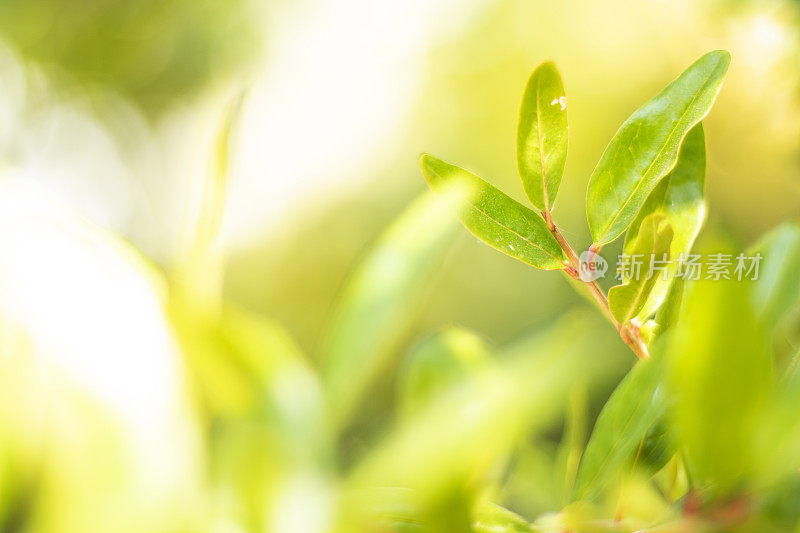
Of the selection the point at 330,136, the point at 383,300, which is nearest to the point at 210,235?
the point at 383,300

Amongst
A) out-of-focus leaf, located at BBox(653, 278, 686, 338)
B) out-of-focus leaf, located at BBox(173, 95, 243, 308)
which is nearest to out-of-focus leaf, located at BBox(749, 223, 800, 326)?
out-of-focus leaf, located at BBox(653, 278, 686, 338)

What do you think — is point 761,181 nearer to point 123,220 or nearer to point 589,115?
point 589,115

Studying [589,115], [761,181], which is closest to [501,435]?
[761,181]

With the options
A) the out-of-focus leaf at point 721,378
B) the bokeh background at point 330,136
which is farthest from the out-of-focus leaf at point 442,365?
the out-of-focus leaf at point 721,378

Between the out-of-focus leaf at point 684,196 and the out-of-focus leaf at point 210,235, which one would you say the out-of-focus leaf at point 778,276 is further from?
the out-of-focus leaf at point 210,235

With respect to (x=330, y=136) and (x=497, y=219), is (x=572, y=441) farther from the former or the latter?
(x=330, y=136)

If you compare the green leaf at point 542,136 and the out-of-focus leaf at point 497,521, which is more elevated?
the green leaf at point 542,136

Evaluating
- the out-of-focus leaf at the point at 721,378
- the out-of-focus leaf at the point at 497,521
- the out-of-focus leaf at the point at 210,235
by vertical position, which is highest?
the out-of-focus leaf at the point at 210,235
